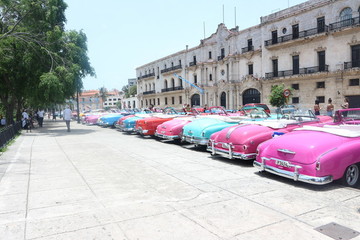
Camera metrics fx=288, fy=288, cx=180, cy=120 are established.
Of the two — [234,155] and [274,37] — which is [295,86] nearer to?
[274,37]

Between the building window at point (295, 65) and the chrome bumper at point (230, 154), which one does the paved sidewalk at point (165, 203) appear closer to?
the chrome bumper at point (230, 154)

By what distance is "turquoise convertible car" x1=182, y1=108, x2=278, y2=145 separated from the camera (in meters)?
9.41

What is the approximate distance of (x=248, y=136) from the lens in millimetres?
7395

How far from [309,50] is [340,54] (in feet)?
10.4

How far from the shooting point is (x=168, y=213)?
13.9ft

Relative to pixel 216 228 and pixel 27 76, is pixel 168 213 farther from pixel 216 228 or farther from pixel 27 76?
pixel 27 76

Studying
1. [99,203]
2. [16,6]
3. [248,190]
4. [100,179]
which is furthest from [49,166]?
[16,6]

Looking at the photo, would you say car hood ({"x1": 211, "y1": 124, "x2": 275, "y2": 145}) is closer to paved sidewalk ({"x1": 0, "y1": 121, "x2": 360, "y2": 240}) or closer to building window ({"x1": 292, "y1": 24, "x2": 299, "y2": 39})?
paved sidewalk ({"x1": 0, "y1": 121, "x2": 360, "y2": 240})

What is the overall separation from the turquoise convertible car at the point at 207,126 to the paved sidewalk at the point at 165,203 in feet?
5.71

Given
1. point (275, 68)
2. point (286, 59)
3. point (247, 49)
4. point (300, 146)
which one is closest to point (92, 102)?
point (247, 49)

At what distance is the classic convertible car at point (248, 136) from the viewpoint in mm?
7242

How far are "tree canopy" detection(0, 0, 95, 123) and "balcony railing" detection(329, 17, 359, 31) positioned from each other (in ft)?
73.2

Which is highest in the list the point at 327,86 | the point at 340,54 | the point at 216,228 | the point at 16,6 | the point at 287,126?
the point at 16,6

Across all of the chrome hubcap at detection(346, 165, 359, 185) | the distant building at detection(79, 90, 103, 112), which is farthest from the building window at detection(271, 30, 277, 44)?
the distant building at detection(79, 90, 103, 112)
